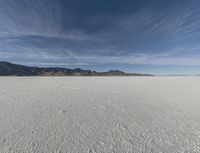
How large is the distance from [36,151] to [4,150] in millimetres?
468

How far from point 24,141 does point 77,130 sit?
3.05 ft

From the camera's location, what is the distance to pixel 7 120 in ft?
10.5

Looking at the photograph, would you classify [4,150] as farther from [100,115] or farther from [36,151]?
[100,115]

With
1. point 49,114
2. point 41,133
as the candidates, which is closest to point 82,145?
point 41,133

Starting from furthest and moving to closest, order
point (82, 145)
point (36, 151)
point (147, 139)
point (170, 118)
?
point (170, 118) → point (147, 139) → point (82, 145) → point (36, 151)

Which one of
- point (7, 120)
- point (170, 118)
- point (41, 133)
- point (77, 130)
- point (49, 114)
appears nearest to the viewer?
point (41, 133)

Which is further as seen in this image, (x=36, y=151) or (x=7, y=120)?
(x=7, y=120)

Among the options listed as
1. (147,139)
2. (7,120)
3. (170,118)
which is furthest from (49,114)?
(170,118)

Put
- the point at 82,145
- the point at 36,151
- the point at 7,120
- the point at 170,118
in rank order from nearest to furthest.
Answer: the point at 36,151
the point at 82,145
the point at 7,120
the point at 170,118

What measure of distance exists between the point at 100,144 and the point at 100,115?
1454mm

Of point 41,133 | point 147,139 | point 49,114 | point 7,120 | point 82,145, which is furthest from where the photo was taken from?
point 49,114

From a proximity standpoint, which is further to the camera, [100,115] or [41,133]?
[100,115]

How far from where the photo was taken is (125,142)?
231 centimetres

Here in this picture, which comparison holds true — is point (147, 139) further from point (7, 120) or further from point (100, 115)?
point (7, 120)
